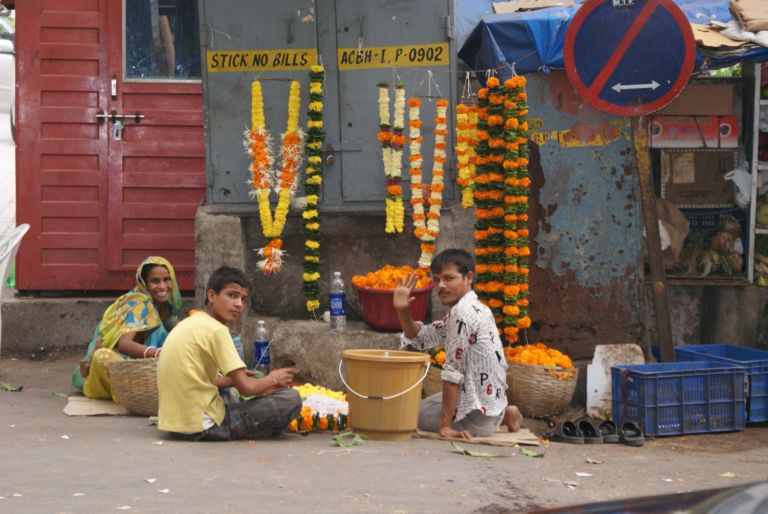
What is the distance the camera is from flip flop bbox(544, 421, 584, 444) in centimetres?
808

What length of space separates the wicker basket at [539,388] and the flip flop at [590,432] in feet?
1.31

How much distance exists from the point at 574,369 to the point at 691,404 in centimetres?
89

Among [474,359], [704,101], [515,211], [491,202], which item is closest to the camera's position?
[474,359]

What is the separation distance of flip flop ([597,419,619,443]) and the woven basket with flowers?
1.44ft

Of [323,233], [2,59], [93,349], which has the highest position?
[2,59]

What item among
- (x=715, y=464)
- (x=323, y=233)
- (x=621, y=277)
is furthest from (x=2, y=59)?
(x=715, y=464)

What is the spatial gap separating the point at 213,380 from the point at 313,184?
8.72 ft

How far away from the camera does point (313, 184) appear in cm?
946

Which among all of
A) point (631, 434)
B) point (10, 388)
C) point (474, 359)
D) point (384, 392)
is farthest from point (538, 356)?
point (10, 388)

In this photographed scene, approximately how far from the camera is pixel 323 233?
9.77 metres

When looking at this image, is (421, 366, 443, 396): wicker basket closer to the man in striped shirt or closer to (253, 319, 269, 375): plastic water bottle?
the man in striped shirt

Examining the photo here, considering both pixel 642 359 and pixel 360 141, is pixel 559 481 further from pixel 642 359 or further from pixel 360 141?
pixel 360 141

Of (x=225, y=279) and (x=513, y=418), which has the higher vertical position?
(x=225, y=279)

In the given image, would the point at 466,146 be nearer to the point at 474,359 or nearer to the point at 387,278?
the point at 387,278
